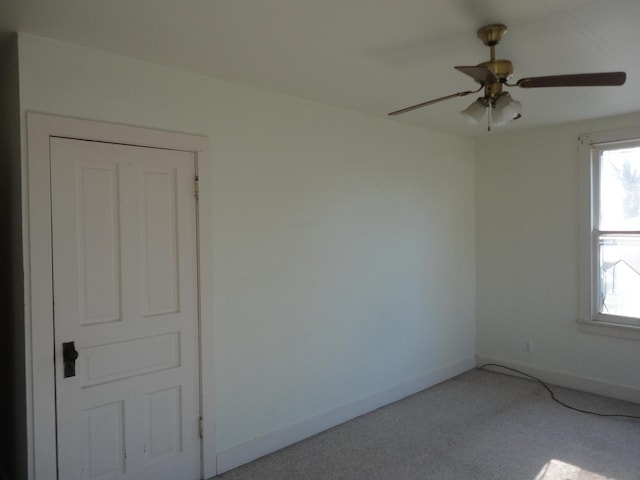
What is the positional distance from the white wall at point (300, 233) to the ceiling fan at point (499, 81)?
130 centimetres

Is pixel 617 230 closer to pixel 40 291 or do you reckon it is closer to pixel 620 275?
pixel 620 275

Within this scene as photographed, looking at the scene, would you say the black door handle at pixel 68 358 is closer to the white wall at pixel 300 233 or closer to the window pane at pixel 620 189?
the white wall at pixel 300 233

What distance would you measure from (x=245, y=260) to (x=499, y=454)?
2186mm

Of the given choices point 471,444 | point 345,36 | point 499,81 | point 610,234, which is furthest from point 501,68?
point 610,234

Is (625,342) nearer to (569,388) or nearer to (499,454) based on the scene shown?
(569,388)

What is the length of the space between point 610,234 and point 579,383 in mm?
1430

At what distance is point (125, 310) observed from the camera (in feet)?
8.02

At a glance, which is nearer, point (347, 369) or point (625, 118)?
point (347, 369)

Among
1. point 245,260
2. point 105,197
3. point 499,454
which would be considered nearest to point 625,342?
point 499,454

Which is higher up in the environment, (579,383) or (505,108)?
(505,108)

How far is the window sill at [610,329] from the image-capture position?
12.6 feet

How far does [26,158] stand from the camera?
2.12 m

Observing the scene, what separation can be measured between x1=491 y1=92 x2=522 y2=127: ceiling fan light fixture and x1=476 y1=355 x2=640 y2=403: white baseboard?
3.03 meters

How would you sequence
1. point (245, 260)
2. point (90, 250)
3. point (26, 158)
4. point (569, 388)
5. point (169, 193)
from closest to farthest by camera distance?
point (26, 158) < point (90, 250) < point (169, 193) < point (245, 260) < point (569, 388)
